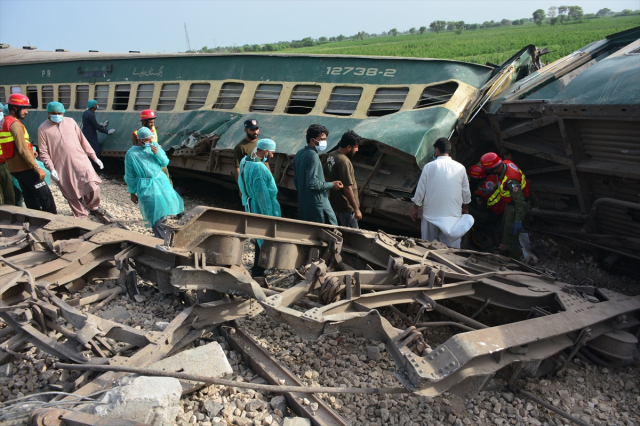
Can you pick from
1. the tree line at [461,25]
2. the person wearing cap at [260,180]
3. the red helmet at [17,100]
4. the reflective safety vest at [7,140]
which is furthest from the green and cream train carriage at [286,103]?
the tree line at [461,25]

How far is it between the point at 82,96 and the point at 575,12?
63950 mm

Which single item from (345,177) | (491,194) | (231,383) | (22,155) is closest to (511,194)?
(491,194)

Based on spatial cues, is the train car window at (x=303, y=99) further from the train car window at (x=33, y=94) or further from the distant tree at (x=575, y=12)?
the distant tree at (x=575, y=12)

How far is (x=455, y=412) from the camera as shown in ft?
11.1

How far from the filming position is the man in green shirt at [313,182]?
16.1ft

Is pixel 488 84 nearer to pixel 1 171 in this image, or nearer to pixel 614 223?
pixel 614 223

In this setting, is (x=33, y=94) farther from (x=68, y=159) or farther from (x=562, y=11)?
(x=562, y=11)

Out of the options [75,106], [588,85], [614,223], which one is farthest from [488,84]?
[75,106]

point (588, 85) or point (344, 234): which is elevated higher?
point (588, 85)

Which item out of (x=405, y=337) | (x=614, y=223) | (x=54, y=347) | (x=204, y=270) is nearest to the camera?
(x=405, y=337)

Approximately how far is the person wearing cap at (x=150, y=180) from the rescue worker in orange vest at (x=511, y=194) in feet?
12.6

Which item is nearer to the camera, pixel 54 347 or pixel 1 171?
pixel 54 347

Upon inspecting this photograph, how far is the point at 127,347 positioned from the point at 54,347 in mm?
527

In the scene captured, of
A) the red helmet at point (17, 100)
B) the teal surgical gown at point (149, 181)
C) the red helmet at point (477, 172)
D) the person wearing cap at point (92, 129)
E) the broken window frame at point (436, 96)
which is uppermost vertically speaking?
the broken window frame at point (436, 96)
